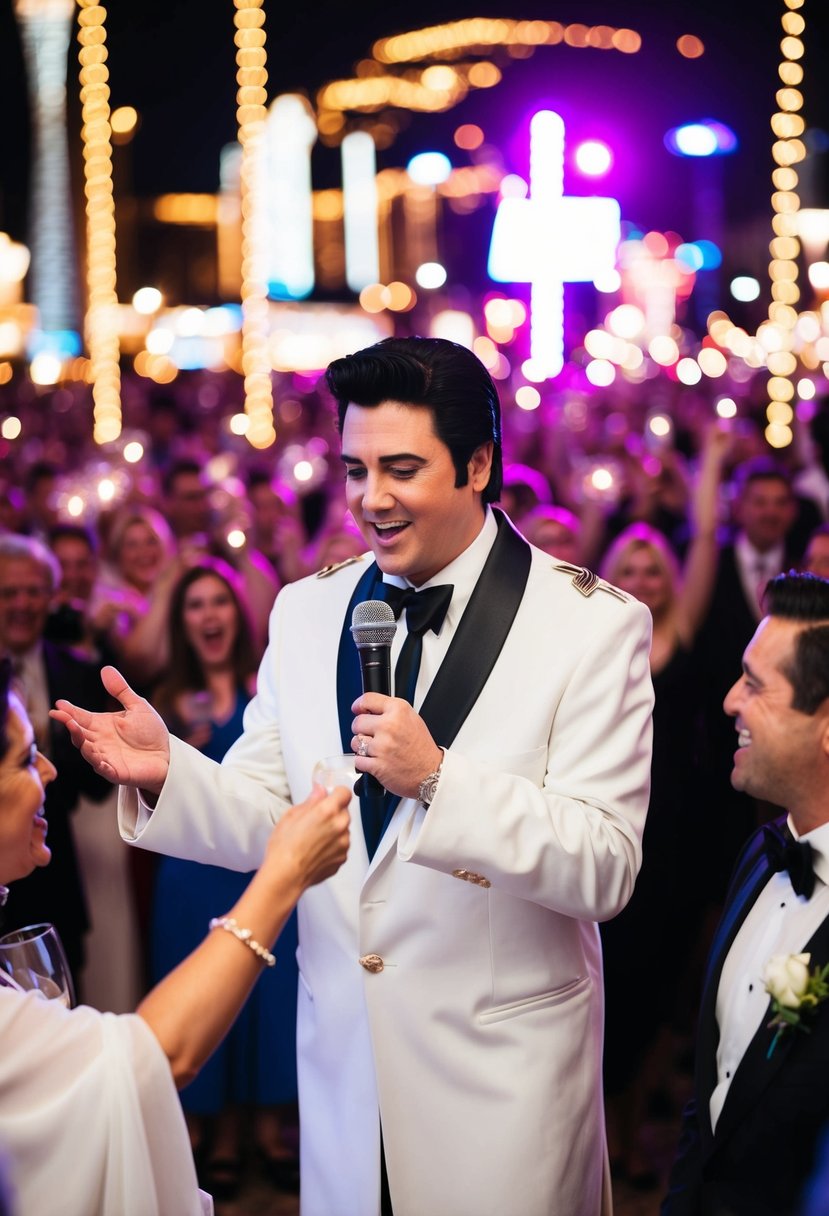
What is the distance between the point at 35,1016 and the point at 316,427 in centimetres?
1377

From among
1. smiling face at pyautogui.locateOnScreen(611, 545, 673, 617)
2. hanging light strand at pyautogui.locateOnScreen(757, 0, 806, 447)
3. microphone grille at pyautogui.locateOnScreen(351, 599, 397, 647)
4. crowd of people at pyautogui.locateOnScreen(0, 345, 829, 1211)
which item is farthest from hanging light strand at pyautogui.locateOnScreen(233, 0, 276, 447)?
microphone grille at pyautogui.locateOnScreen(351, 599, 397, 647)

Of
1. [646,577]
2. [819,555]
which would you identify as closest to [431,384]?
[646,577]

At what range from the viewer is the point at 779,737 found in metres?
2.68

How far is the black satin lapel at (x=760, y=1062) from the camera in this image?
2.41 meters

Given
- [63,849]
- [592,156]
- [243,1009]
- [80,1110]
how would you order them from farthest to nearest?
[592,156]
[243,1009]
[63,849]
[80,1110]

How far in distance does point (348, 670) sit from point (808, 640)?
93 centimetres

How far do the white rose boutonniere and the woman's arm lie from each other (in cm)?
81

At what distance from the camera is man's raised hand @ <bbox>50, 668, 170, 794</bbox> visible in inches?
103

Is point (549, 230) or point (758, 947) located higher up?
point (549, 230)

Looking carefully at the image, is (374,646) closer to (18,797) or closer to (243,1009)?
(18,797)

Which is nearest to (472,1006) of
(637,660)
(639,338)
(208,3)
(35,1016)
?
(637,660)

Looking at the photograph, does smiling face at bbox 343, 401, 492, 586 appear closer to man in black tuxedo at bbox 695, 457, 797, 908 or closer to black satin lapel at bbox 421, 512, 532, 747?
black satin lapel at bbox 421, 512, 532, 747

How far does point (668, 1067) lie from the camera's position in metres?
5.47

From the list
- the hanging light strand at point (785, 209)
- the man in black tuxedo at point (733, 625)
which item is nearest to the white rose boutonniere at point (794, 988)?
the man in black tuxedo at point (733, 625)
